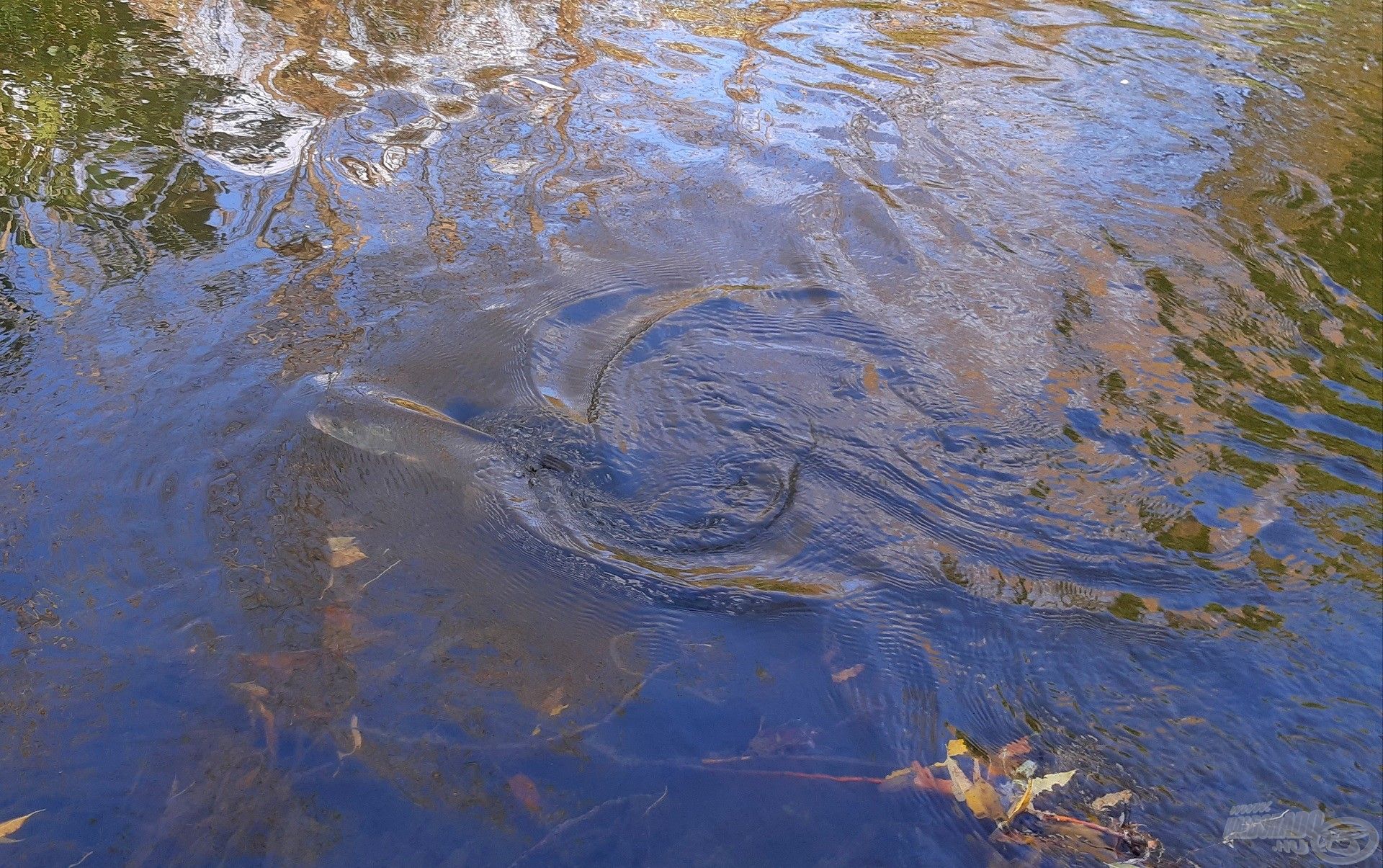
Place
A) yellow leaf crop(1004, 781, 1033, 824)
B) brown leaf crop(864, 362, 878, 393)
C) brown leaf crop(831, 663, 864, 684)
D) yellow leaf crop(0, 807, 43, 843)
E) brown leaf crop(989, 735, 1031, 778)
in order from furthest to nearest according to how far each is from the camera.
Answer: brown leaf crop(864, 362, 878, 393), brown leaf crop(831, 663, 864, 684), brown leaf crop(989, 735, 1031, 778), yellow leaf crop(1004, 781, 1033, 824), yellow leaf crop(0, 807, 43, 843)

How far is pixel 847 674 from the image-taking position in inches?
107

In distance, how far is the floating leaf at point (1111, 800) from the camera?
239 centimetres

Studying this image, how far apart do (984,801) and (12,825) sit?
243cm

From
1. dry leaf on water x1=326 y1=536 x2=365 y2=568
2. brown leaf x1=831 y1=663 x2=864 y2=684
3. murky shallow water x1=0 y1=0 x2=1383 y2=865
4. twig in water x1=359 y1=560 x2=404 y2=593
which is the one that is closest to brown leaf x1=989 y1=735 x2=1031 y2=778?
murky shallow water x1=0 y1=0 x2=1383 y2=865

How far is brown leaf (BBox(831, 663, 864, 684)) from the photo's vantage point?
270cm

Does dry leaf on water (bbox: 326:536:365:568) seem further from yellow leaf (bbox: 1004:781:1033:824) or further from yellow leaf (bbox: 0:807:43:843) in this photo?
yellow leaf (bbox: 1004:781:1033:824)

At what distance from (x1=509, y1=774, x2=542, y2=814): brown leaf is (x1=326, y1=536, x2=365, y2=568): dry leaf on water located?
0.95 meters

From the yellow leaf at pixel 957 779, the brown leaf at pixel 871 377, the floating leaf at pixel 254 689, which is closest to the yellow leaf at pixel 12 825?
the floating leaf at pixel 254 689

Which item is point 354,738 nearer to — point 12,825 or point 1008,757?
point 12,825

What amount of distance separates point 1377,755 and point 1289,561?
76 cm

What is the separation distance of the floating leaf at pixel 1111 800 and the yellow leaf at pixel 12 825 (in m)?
2.69

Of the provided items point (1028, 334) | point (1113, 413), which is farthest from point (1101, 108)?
point (1113, 413)

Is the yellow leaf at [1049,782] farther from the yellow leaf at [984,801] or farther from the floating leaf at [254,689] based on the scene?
the floating leaf at [254,689]

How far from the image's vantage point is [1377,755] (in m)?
2.60
